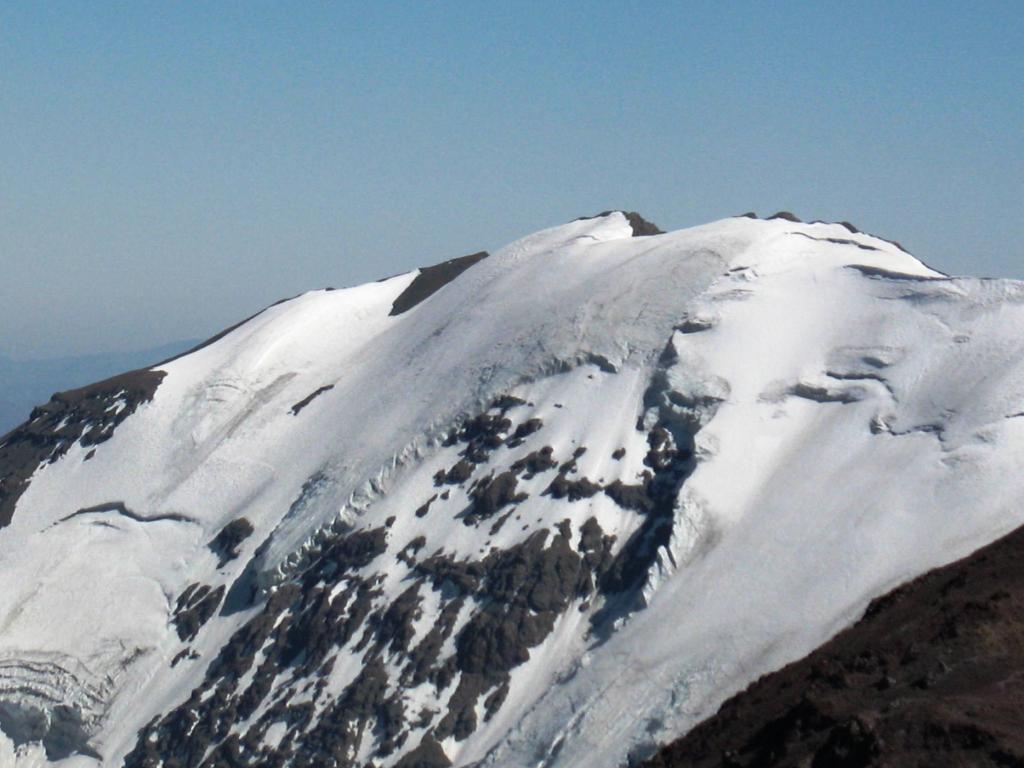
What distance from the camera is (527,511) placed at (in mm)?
50250

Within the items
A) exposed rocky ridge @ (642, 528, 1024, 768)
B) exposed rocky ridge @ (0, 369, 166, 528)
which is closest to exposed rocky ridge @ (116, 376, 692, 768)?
exposed rocky ridge @ (642, 528, 1024, 768)

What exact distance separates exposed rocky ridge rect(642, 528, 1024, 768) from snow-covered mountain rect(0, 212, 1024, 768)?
5.42 m

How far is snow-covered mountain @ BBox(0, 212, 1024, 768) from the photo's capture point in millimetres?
43062

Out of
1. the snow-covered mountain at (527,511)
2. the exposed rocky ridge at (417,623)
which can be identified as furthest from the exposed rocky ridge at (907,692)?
the exposed rocky ridge at (417,623)

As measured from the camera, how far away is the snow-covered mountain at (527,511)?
141 feet

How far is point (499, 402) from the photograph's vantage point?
5641cm

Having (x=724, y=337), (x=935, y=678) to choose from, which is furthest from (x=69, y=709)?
(x=935, y=678)

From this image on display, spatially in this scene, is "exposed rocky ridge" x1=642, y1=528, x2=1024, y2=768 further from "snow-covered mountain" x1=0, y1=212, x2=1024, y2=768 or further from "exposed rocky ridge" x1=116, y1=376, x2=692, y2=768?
"exposed rocky ridge" x1=116, y1=376, x2=692, y2=768

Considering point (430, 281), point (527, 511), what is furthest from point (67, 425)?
point (527, 511)

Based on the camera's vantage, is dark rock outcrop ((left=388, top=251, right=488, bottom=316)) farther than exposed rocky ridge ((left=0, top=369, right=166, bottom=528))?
Yes

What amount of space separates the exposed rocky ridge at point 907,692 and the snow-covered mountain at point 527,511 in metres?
5.42

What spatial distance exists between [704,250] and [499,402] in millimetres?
12022

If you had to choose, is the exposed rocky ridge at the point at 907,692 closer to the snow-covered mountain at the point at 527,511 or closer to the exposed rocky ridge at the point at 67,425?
the snow-covered mountain at the point at 527,511

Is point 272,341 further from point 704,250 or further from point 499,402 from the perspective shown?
point 704,250
